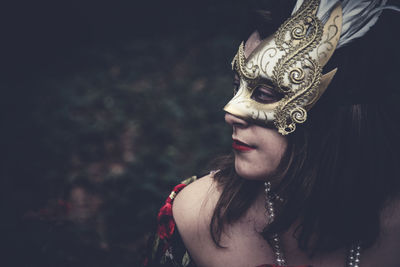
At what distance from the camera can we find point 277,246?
148cm

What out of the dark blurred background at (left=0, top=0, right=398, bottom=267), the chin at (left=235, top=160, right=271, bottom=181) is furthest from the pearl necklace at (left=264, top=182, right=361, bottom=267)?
the dark blurred background at (left=0, top=0, right=398, bottom=267)

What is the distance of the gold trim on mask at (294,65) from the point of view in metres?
1.25

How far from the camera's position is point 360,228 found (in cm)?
140

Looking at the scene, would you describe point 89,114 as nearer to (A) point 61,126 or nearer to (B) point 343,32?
(A) point 61,126

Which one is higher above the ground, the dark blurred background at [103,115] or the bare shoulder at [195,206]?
the dark blurred background at [103,115]

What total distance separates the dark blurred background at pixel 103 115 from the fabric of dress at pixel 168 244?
0.38m

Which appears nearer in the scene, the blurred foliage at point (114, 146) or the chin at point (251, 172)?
the chin at point (251, 172)

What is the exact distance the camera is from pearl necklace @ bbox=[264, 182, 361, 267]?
143 cm

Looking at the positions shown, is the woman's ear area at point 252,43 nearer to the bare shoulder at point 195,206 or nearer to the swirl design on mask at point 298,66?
the swirl design on mask at point 298,66

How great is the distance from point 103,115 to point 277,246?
3127 millimetres

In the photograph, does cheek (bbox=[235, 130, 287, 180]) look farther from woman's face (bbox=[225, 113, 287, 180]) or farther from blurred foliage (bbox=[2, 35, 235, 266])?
blurred foliage (bbox=[2, 35, 235, 266])

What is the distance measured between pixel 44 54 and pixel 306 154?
4.82 meters

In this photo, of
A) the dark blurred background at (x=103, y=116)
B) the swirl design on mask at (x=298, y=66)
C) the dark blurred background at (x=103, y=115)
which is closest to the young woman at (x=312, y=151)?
the swirl design on mask at (x=298, y=66)

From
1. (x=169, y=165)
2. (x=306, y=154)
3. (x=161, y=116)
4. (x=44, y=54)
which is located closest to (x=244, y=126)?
(x=306, y=154)
